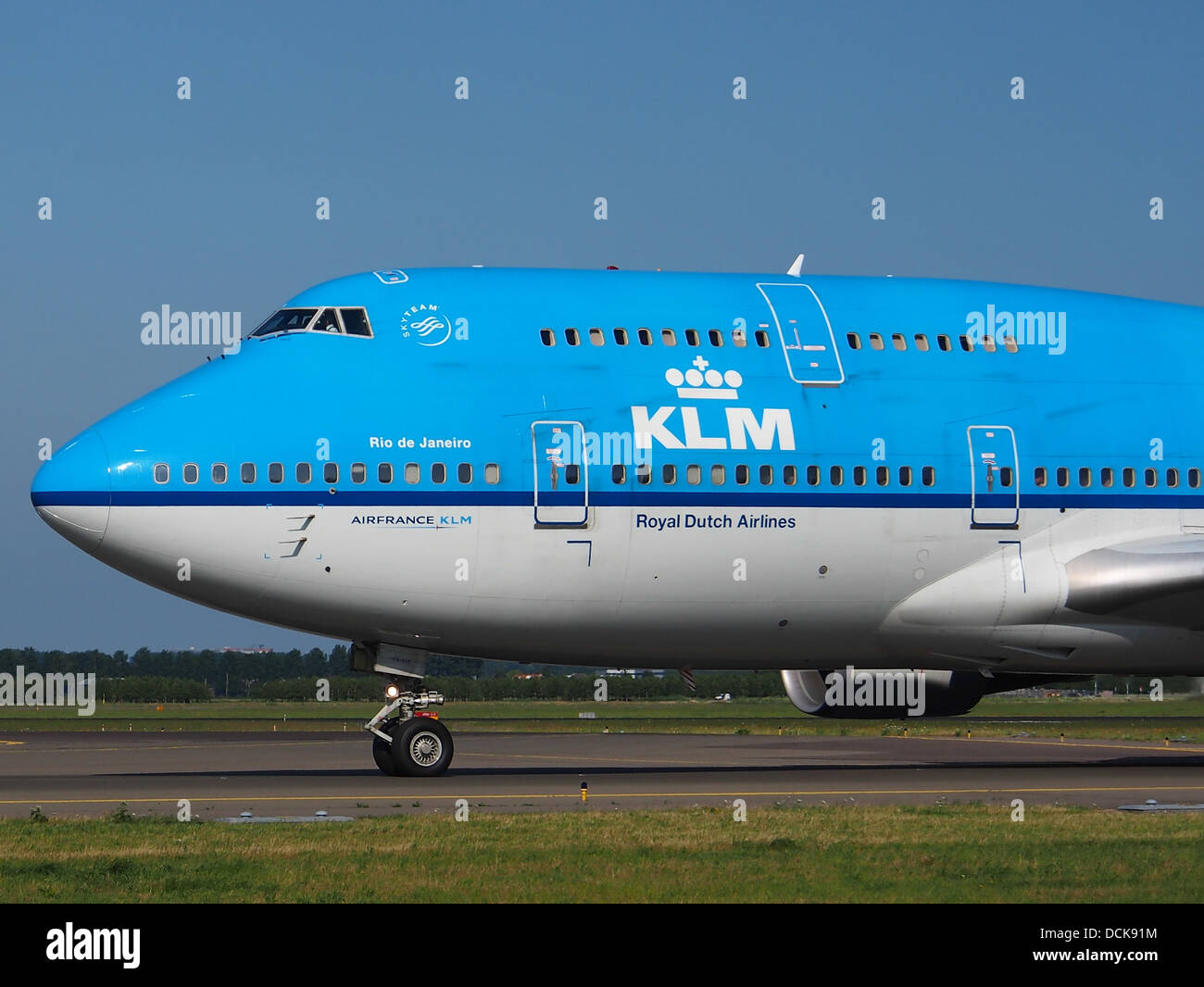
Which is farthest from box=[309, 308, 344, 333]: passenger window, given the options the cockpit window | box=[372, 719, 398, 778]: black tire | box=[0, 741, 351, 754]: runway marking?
box=[0, 741, 351, 754]: runway marking

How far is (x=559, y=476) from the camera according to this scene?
22.8 m

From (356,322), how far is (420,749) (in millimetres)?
6045

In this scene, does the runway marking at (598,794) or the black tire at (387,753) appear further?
the black tire at (387,753)

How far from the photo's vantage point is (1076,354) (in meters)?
25.8

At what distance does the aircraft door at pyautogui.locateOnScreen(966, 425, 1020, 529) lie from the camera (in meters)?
24.3

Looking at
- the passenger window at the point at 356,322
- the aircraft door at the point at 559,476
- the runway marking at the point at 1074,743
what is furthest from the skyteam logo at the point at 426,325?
the runway marking at the point at 1074,743

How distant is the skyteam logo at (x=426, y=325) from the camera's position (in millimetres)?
23094

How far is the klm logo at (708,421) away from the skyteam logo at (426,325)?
2.90 m

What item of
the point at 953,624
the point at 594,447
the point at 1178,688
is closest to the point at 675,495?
the point at 594,447

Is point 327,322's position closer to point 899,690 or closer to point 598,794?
point 598,794

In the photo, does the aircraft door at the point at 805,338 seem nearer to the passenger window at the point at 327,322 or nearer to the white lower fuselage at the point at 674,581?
the white lower fuselage at the point at 674,581

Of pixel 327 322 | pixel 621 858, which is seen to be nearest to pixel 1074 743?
pixel 327 322

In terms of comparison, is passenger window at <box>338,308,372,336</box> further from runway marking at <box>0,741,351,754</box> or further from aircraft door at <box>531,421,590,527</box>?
runway marking at <box>0,741,351,754</box>
